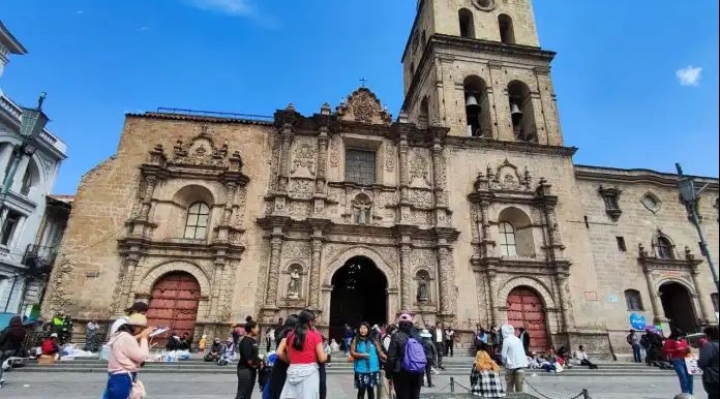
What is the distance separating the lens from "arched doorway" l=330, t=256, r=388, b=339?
18000 millimetres

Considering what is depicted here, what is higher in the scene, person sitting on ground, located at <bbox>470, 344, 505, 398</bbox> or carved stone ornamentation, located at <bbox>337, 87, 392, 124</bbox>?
carved stone ornamentation, located at <bbox>337, 87, 392, 124</bbox>

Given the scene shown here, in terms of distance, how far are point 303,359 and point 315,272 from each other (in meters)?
11.3

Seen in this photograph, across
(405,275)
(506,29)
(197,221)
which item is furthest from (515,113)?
(197,221)

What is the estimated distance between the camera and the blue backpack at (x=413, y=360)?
5234 mm

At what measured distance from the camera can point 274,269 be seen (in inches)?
603

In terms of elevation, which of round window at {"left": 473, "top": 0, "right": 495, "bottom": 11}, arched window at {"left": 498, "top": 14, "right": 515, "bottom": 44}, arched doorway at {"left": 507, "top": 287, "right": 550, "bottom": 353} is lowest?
arched doorway at {"left": 507, "top": 287, "right": 550, "bottom": 353}

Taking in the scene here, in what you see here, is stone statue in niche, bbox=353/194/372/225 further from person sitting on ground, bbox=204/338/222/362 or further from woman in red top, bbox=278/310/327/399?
woman in red top, bbox=278/310/327/399

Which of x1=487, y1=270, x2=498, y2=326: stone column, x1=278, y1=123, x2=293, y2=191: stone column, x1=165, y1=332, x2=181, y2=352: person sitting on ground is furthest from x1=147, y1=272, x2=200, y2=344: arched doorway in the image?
x1=487, y1=270, x2=498, y2=326: stone column

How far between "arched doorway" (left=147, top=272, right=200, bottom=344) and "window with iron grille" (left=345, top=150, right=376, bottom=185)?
8.08 m

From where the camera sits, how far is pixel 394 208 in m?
17.4

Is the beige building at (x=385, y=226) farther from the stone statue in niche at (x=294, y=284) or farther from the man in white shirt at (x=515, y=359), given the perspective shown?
the man in white shirt at (x=515, y=359)

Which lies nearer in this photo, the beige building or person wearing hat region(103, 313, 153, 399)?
person wearing hat region(103, 313, 153, 399)

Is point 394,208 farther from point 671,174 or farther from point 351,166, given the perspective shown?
point 671,174

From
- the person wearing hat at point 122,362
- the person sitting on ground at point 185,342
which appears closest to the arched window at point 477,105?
the person sitting on ground at point 185,342
